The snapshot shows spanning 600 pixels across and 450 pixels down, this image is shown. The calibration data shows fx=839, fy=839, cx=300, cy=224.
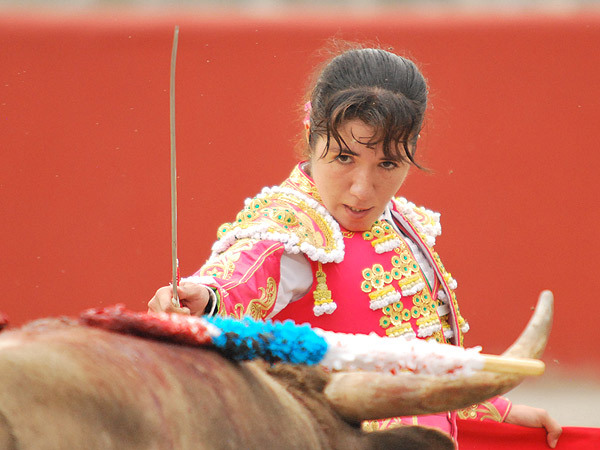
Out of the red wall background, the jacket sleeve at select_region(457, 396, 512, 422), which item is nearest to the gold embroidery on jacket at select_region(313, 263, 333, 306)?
the jacket sleeve at select_region(457, 396, 512, 422)

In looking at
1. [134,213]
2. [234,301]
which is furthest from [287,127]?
[234,301]

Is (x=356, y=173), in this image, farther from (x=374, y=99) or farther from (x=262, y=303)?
(x=262, y=303)

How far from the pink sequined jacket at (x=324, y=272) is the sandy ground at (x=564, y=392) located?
8.19ft

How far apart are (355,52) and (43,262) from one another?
2460 millimetres

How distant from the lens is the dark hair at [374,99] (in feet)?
4.56

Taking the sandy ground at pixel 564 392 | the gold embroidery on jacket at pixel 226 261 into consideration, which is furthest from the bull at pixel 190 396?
the sandy ground at pixel 564 392

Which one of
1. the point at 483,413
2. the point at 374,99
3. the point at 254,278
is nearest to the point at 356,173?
the point at 374,99

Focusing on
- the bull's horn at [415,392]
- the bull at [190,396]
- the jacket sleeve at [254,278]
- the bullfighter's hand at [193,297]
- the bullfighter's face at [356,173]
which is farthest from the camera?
the bullfighter's face at [356,173]

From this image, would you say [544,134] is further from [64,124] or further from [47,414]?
[47,414]

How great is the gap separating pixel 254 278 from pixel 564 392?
312 centimetres

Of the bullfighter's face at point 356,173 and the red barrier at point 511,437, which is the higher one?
the bullfighter's face at point 356,173

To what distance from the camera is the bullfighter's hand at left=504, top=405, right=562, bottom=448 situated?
1.69 m

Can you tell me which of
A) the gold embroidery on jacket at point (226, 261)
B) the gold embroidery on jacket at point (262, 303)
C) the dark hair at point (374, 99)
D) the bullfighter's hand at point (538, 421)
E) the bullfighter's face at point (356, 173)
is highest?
the dark hair at point (374, 99)

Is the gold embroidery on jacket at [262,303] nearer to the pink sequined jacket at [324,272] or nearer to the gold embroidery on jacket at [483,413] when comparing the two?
the pink sequined jacket at [324,272]
